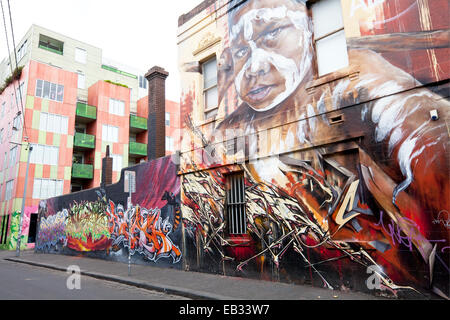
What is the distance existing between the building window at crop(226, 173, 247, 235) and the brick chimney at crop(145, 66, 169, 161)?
437 centimetres

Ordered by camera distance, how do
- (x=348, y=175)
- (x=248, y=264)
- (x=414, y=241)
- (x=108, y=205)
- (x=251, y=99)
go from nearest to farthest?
(x=414, y=241) → (x=348, y=175) → (x=248, y=264) → (x=251, y=99) → (x=108, y=205)

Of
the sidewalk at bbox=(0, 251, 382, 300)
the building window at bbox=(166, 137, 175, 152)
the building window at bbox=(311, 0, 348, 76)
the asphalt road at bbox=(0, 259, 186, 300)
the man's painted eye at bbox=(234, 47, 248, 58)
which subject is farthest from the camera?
the building window at bbox=(166, 137, 175, 152)

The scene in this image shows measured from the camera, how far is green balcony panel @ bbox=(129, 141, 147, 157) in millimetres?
32688

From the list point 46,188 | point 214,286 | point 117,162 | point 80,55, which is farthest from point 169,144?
point 214,286

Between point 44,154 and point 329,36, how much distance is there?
25.8 metres

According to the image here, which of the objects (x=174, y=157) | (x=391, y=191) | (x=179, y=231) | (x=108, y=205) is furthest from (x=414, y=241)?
(x=108, y=205)

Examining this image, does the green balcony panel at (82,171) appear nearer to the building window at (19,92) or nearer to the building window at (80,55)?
the building window at (19,92)

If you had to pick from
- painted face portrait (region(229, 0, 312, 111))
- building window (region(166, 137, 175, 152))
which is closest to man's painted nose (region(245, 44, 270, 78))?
painted face portrait (region(229, 0, 312, 111))

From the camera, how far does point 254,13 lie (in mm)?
9000

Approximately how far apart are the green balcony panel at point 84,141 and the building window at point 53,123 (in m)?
1.33

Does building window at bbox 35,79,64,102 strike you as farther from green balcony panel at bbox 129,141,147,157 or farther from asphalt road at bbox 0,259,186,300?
asphalt road at bbox 0,259,186,300

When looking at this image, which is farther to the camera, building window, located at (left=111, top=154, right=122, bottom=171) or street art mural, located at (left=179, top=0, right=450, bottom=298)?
building window, located at (left=111, top=154, right=122, bottom=171)

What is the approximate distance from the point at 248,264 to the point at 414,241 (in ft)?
13.2

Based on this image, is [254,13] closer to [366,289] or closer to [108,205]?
[366,289]
